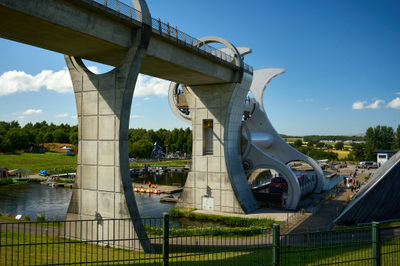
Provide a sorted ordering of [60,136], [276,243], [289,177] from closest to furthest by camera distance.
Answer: [276,243] < [289,177] < [60,136]

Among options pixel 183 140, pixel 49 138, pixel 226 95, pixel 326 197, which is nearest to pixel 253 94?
pixel 226 95

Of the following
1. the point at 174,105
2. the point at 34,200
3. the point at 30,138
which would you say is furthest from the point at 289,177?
the point at 30,138

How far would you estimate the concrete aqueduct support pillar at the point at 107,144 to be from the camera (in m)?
16.6

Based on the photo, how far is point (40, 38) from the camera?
599 inches

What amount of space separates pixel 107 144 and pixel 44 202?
19.4m

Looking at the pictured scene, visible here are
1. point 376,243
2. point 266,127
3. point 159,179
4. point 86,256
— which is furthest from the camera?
point 159,179

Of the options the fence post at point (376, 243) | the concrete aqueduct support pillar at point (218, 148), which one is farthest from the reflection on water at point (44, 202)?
the fence post at point (376, 243)

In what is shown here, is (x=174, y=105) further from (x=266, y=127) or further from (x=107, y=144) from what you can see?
(x=107, y=144)

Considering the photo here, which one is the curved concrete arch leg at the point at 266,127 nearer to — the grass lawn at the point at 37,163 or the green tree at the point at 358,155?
the grass lawn at the point at 37,163

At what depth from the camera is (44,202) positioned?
32.4 m

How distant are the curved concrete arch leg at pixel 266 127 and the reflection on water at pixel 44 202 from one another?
13380mm

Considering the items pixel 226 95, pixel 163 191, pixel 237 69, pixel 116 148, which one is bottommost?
pixel 163 191

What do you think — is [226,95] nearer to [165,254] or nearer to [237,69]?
[237,69]

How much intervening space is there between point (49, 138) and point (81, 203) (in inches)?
3760
